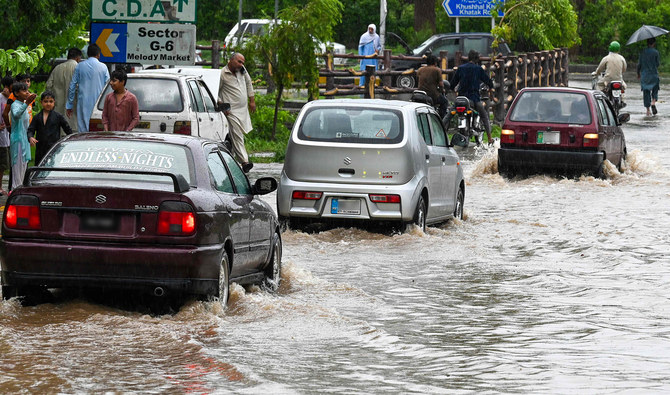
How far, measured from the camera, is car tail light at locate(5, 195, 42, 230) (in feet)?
29.5

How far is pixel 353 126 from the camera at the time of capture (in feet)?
47.1

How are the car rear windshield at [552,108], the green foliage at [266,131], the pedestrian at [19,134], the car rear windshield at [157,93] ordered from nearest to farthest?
1. the pedestrian at [19,134]
2. the car rear windshield at [157,93]
3. the car rear windshield at [552,108]
4. the green foliage at [266,131]

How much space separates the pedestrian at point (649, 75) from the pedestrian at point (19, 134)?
76.3 feet

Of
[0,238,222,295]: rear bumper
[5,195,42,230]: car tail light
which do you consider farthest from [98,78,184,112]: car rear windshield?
[0,238,222,295]: rear bumper

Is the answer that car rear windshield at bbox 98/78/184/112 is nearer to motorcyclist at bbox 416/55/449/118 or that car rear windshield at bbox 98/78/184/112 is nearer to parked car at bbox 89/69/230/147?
parked car at bbox 89/69/230/147

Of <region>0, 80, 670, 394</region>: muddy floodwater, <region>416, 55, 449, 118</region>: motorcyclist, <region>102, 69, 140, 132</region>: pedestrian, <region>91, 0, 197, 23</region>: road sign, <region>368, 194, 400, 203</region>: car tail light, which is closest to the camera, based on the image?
<region>0, 80, 670, 394</region>: muddy floodwater

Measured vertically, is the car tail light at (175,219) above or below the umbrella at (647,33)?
below

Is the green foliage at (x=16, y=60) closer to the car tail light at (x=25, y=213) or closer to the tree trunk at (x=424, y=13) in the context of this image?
the car tail light at (x=25, y=213)

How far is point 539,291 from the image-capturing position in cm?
1141

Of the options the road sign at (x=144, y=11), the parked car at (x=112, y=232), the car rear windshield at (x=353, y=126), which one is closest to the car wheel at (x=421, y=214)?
the car rear windshield at (x=353, y=126)

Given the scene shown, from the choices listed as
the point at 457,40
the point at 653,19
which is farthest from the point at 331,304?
the point at 653,19

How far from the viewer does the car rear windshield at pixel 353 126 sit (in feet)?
46.8

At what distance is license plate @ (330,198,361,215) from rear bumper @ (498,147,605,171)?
7.24 m

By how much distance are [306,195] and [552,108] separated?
778 centimetres
